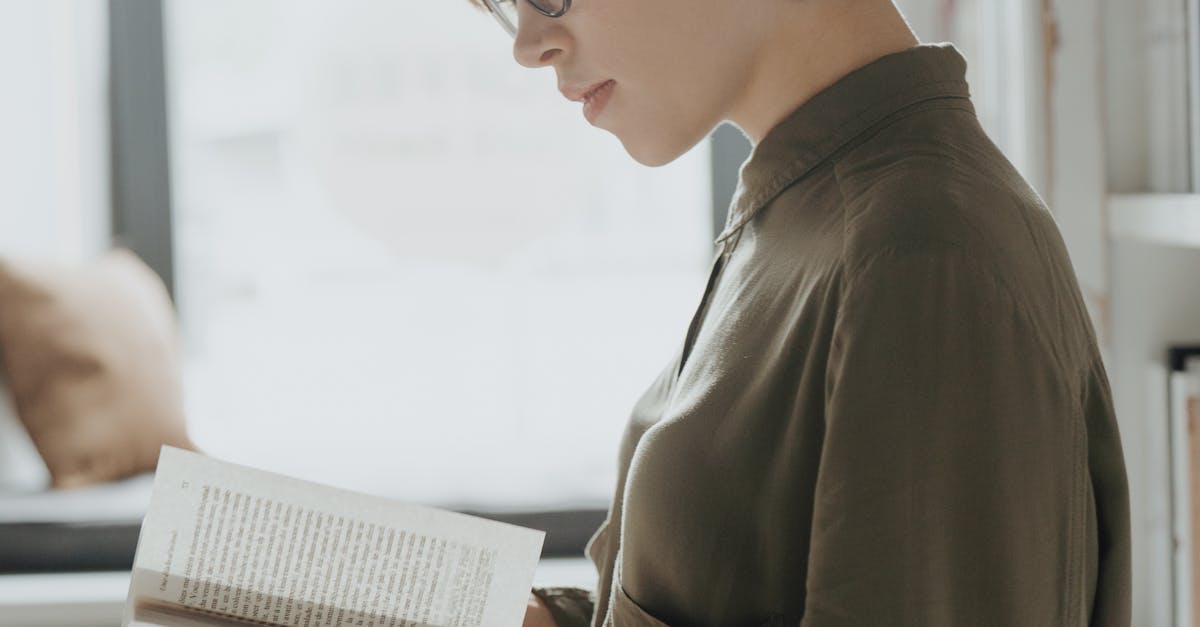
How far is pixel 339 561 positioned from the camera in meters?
0.76

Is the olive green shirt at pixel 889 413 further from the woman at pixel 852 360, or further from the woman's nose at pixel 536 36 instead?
the woman's nose at pixel 536 36

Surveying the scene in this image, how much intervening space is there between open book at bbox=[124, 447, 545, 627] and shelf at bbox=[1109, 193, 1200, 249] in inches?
26.9

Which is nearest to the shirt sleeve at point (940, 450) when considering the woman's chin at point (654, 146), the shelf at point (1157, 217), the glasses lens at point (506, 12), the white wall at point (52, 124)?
the woman's chin at point (654, 146)

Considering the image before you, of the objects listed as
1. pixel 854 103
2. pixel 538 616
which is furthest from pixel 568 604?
pixel 854 103

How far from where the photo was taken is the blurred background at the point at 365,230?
1862 mm

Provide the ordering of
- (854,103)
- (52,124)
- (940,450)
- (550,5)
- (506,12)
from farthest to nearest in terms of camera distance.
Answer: (52,124) → (506,12) → (550,5) → (854,103) → (940,450)

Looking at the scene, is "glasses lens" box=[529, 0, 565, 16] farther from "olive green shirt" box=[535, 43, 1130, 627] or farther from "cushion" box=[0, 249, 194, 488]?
"cushion" box=[0, 249, 194, 488]

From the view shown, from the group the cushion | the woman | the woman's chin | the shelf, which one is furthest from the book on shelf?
the cushion

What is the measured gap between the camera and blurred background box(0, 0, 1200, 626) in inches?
73.3

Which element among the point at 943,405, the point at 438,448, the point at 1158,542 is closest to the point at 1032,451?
the point at 943,405

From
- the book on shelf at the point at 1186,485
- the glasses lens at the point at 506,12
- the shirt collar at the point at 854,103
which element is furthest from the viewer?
the book on shelf at the point at 1186,485

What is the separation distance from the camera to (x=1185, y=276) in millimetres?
1377

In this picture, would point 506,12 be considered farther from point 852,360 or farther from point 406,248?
point 406,248

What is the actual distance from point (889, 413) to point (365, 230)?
1.51m
